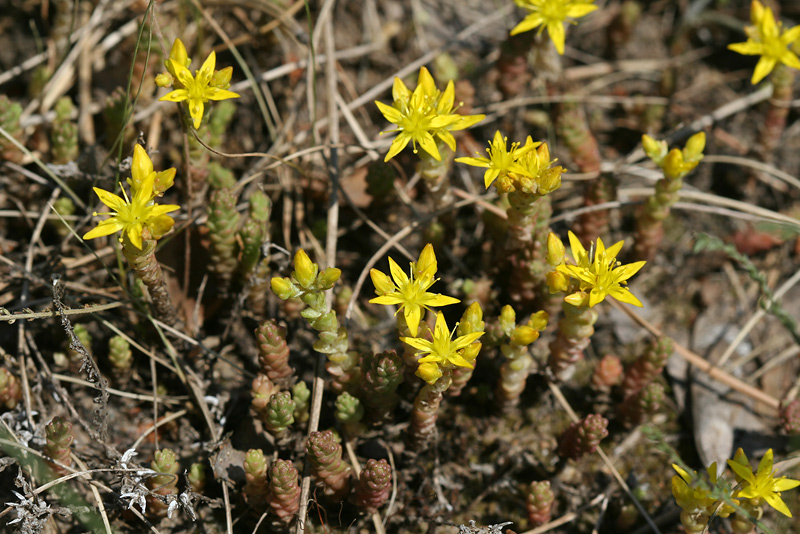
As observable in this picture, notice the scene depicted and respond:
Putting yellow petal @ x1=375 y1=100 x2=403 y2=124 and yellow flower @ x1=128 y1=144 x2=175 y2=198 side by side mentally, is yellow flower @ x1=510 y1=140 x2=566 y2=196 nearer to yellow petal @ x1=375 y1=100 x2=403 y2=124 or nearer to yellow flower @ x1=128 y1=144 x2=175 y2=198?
yellow petal @ x1=375 y1=100 x2=403 y2=124

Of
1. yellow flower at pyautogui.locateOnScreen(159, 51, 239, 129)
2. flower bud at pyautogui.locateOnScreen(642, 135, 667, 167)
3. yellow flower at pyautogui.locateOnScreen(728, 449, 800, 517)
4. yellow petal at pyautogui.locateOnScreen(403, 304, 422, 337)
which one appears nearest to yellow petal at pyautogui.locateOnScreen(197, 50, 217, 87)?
yellow flower at pyautogui.locateOnScreen(159, 51, 239, 129)

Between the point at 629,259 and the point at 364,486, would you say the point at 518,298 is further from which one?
the point at 364,486

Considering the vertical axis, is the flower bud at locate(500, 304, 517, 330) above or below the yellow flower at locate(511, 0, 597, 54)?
below

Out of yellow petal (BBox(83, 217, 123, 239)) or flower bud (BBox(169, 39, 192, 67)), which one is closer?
yellow petal (BBox(83, 217, 123, 239))

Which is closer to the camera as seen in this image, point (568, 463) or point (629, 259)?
point (568, 463)

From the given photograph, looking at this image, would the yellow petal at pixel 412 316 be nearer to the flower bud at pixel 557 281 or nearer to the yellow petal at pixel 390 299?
the yellow petal at pixel 390 299

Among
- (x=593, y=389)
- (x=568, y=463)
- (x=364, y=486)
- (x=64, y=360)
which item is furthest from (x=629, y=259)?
(x=64, y=360)
